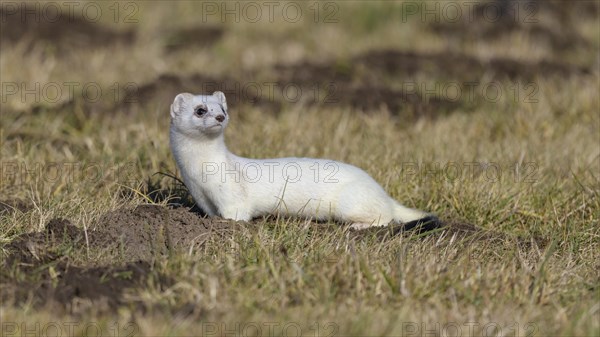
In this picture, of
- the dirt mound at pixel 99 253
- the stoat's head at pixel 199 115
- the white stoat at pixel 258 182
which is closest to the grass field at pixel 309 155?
the dirt mound at pixel 99 253

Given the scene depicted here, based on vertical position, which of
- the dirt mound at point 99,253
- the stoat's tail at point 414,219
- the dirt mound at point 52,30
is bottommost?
the stoat's tail at point 414,219

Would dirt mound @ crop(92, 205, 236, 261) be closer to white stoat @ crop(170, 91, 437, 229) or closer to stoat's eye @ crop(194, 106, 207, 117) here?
white stoat @ crop(170, 91, 437, 229)

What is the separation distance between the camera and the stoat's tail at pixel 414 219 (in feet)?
17.2

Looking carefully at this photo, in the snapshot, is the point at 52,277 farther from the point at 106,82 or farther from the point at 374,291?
the point at 106,82

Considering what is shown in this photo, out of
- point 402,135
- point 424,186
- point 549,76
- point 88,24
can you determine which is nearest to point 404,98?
point 402,135

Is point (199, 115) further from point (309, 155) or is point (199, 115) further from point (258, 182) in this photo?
point (309, 155)

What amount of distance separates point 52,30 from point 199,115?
5.94 meters

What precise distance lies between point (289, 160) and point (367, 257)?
1055 millimetres

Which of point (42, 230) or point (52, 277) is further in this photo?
point (42, 230)

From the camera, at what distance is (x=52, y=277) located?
4305 mm

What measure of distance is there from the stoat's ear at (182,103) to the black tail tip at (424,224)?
52.6 inches

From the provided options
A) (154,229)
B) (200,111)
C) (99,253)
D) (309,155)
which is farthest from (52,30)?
(99,253)

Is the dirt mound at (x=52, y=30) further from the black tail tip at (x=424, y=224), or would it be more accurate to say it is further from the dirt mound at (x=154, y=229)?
the black tail tip at (x=424, y=224)

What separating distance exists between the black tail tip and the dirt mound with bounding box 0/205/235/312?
0.99m
